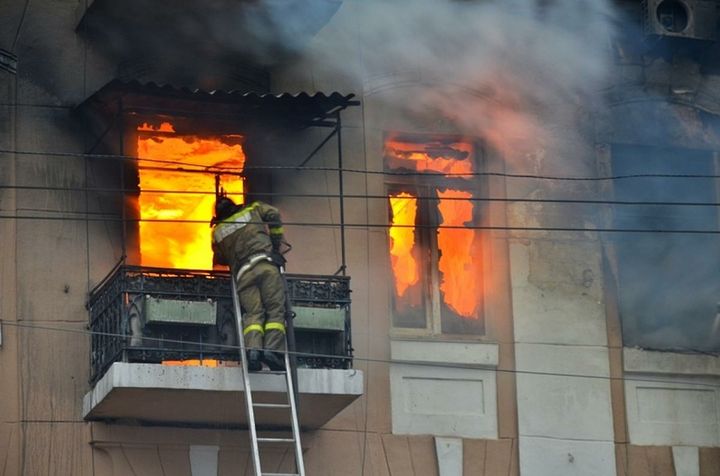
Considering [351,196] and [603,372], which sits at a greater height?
[351,196]

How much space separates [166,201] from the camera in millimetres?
16422

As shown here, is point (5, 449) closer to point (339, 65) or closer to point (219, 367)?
point (219, 367)

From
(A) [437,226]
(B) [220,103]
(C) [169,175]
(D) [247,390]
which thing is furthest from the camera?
(A) [437,226]

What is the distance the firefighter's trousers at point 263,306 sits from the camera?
47.3 feet

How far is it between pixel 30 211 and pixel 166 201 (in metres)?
1.54

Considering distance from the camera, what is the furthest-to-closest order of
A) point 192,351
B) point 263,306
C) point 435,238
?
1. point 435,238
2. point 192,351
3. point 263,306

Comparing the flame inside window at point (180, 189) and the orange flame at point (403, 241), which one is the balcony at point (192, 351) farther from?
the orange flame at point (403, 241)

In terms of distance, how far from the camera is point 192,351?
1470cm

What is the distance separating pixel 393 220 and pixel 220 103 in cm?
227

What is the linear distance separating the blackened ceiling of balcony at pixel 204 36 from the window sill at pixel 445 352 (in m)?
2.98

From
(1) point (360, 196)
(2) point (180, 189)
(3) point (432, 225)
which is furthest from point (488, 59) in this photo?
(2) point (180, 189)

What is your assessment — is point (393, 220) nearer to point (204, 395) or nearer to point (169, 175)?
point (169, 175)

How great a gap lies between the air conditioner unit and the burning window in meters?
2.40

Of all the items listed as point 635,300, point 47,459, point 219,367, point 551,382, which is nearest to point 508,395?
point 551,382
